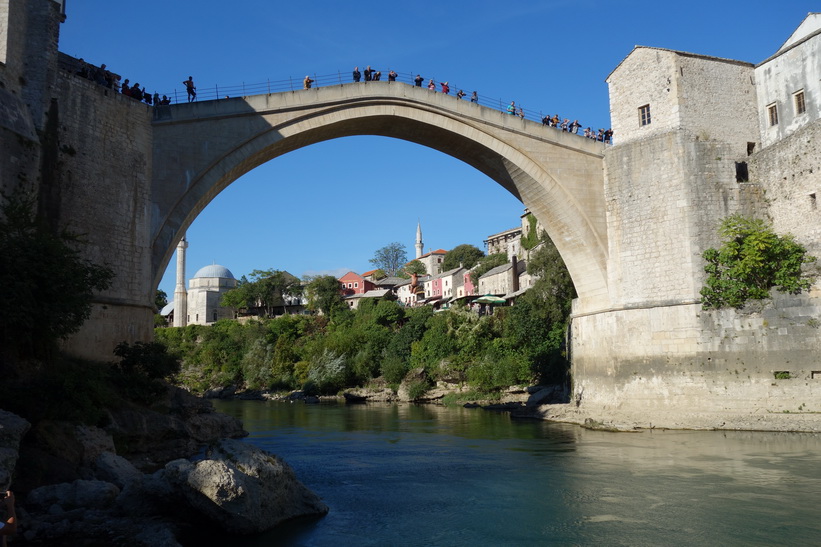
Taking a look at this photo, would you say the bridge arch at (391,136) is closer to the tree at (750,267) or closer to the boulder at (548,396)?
the tree at (750,267)

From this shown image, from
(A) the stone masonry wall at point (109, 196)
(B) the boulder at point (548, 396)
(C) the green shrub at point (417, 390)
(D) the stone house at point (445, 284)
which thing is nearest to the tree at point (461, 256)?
(D) the stone house at point (445, 284)

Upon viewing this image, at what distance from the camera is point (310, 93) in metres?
17.3

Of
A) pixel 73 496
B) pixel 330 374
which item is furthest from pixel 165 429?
pixel 330 374

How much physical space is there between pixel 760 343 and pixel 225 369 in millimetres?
36959

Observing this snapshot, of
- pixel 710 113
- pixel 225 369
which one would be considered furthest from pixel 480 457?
pixel 225 369

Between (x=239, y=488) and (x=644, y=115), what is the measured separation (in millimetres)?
14742

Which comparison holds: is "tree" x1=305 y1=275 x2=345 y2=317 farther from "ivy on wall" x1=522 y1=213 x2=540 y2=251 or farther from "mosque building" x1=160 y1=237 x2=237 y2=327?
"ivy on wall" x1=522 y1=213 x2=540 y2=251

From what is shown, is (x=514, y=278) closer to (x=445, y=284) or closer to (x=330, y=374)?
(x=445, y=284)

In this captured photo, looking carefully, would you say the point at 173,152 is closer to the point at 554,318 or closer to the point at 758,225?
the point at 758,225

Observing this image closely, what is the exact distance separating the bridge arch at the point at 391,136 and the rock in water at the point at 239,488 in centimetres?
846

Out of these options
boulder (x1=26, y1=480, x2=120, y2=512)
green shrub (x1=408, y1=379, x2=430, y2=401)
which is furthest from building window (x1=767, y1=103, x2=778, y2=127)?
green shrub (x1=408, y1=379, x2=430, y2=401)

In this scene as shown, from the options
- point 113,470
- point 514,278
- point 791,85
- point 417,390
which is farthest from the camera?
point 514,278

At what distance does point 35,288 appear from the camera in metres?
10.4

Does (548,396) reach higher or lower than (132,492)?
higher
